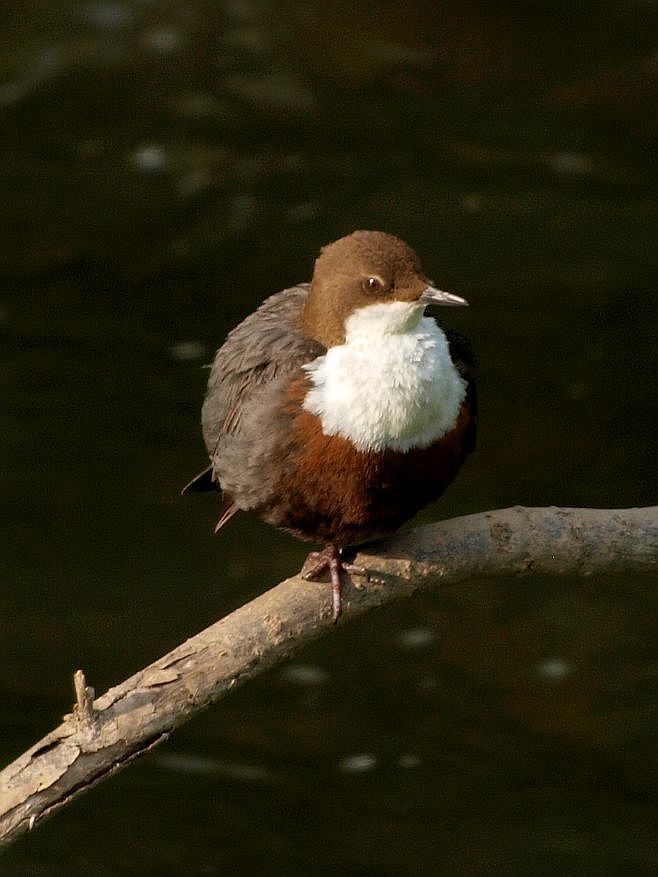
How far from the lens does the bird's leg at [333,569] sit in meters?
3.89

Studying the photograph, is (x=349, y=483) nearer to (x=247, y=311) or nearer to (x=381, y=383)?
(x=381, y=383)

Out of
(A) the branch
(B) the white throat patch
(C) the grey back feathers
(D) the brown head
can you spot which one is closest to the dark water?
(A) the branch

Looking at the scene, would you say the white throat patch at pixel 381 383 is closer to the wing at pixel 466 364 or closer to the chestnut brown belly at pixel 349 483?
the chestnut brown belly at pixel 349 483

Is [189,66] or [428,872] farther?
[189,66]

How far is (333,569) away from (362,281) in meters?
0.66

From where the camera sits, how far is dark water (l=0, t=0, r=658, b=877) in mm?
5867

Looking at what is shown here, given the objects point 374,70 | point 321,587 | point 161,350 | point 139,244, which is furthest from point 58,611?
point 374,70

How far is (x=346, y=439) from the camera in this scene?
384cm

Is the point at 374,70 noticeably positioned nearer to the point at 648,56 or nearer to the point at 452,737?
the point at 648,56

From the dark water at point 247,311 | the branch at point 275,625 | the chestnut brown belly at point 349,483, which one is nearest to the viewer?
the branch at point 275,625

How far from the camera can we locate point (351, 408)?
151 inches

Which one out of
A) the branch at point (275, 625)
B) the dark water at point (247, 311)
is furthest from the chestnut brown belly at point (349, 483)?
the dark water at point (247, 311)

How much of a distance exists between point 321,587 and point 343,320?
2.00 ft

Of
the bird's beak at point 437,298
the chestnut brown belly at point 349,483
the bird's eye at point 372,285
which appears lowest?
the chestnut brown belly at point 349,483
